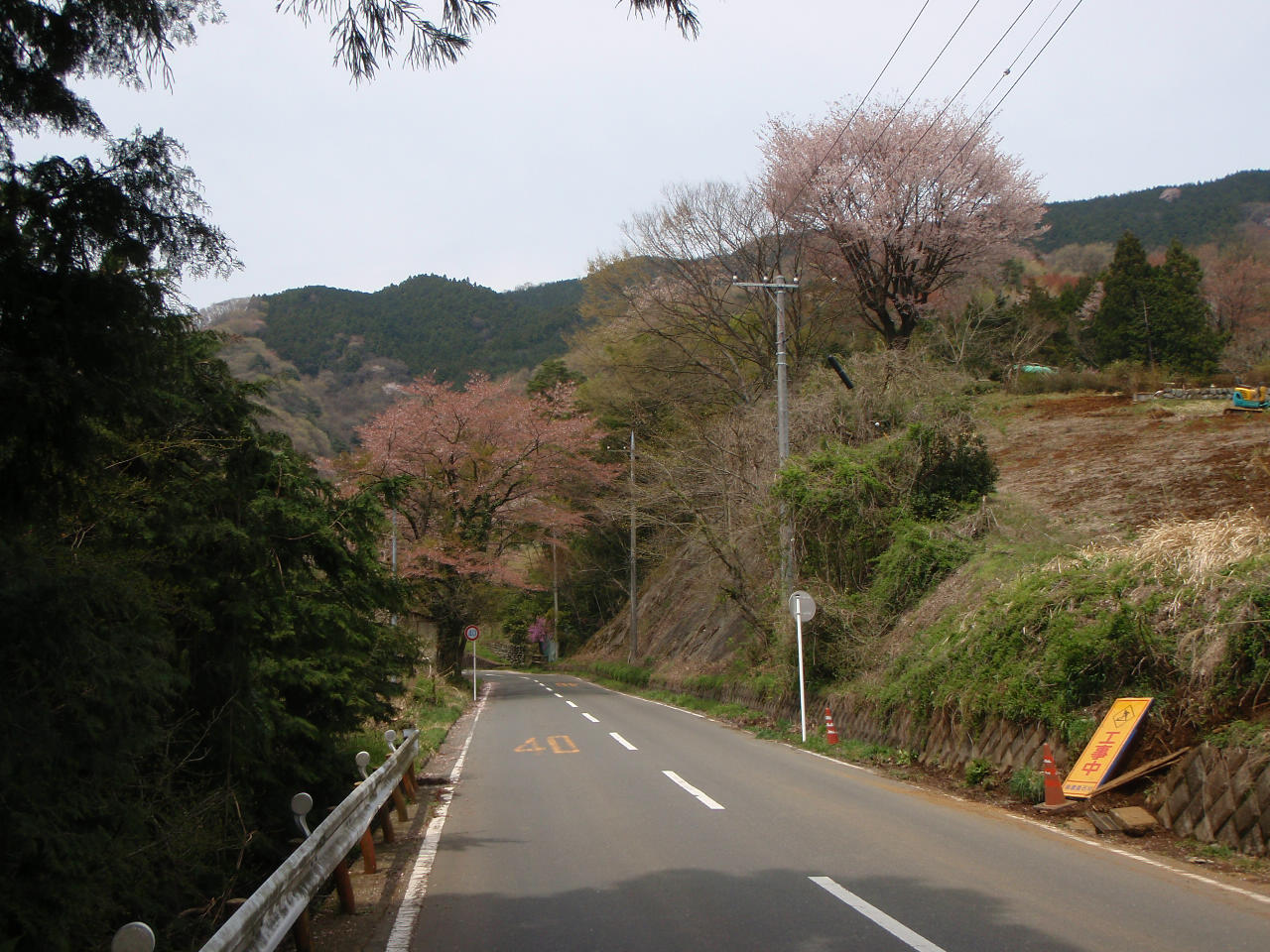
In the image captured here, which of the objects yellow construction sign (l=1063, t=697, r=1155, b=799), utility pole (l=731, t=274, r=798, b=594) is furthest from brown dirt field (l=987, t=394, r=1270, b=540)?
yellow construction sign (l=1063, t=697, r=1155, b=799)

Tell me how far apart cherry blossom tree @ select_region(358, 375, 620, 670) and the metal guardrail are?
24.9 m

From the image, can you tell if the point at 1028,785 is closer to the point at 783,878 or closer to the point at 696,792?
the point at 696,792

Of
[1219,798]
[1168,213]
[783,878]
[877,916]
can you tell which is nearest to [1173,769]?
[1219,798]

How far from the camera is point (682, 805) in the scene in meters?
9.60

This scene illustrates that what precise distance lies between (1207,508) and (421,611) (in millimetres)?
24074

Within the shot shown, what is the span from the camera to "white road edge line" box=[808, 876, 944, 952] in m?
4.94

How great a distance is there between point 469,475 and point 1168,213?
209 ft

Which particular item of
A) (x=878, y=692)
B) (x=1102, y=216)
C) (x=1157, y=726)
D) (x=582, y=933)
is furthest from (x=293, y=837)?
(x=1102, y=216)

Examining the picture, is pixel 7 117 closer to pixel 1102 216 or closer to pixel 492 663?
pixel 492 663

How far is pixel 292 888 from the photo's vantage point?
4484 millimetres

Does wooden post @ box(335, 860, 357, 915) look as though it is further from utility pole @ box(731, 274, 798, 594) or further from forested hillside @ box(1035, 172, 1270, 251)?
forested hillside @ box(1035, 172, 1270, 251)

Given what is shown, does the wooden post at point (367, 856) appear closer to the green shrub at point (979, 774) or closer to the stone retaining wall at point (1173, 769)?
the stone retaining wall at point (1173, 769)

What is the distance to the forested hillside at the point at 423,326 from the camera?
7206cm

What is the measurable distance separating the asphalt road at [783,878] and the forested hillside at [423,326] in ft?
195
